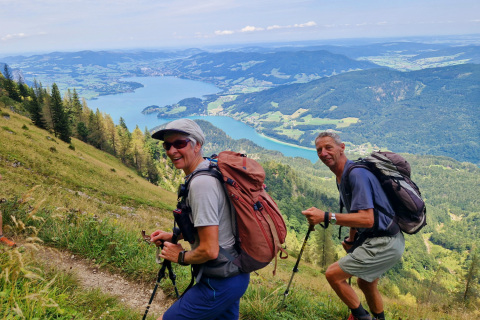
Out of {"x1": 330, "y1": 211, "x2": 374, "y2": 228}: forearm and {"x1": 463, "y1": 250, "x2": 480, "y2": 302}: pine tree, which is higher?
{"x1": 330, "y1": 211, "x2": 374, "y2": 228}: forearm

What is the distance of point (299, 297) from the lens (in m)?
4.77

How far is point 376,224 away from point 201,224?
243 cm

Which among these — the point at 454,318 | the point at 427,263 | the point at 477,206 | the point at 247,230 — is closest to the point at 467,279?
the point at 454,318

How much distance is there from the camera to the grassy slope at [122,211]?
449cm

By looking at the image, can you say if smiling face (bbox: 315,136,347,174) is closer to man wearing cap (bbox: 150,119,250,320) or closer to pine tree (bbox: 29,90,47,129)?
man wearing cap (bbox: 150,119,250,320)

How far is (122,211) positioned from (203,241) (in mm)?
15317

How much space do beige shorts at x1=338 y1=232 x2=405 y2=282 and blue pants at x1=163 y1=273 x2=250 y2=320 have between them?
1707mm

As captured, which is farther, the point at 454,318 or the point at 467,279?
the point at 467,279

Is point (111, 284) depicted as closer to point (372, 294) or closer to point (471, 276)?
point (372, 294)

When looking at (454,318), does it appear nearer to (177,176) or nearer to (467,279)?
(467,279)

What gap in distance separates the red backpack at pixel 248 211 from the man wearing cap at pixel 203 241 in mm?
92

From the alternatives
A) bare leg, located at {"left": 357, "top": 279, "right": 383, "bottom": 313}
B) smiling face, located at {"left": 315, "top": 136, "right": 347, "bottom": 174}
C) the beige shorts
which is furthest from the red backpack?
bare leg, located at {"left": 357, "top": 279, "right": 383, "bottom": 313}

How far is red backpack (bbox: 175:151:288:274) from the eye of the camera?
270cm

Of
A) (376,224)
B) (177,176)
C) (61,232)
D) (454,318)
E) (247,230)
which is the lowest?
(177,176)
